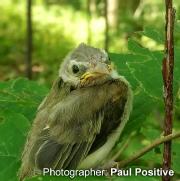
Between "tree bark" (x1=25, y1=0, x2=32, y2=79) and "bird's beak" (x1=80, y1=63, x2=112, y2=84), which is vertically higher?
"bird's beak" (x1=80, y1=63, x2=112, y2=84)

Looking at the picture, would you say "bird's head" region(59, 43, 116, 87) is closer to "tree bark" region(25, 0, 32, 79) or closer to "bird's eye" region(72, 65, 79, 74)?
"bird's eye" region(72, 65, 79, 74)

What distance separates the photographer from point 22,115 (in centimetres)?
225

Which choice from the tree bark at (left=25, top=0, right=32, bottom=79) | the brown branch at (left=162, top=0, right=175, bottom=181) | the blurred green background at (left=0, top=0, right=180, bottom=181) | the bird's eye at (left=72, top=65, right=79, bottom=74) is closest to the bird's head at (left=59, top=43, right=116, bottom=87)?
the bird's eye at (left=72, top=65, right=79, bottom=74)

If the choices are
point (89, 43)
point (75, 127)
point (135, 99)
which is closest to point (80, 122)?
point (75, 127)

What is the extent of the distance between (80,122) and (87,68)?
18.9 inches

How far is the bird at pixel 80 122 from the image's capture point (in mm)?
2037

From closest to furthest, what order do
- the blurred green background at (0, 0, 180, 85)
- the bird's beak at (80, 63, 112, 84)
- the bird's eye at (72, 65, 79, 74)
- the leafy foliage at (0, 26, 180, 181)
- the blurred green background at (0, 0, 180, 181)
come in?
the leafy foliage at (0, 26, 180, 181) < the blurred green background at (0, 0, 180, 181) < the bird's beak at (80, 63, 112, 84) < the bird's eye at (72, 65, 79, 74) < the blurred green background at (0, 0, 180, 85)

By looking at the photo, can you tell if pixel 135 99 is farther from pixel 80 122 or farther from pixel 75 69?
pixel 75 69

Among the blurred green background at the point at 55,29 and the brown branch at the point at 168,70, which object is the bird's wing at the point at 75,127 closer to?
the brown branch at the point at 168,70

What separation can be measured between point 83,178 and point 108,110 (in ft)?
1.93

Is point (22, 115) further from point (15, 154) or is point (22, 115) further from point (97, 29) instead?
point (97, 29)

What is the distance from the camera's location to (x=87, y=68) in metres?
2.57

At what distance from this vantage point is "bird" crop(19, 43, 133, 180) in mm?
2037

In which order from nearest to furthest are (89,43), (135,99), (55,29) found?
(135,99), (89,43), (55,29)
